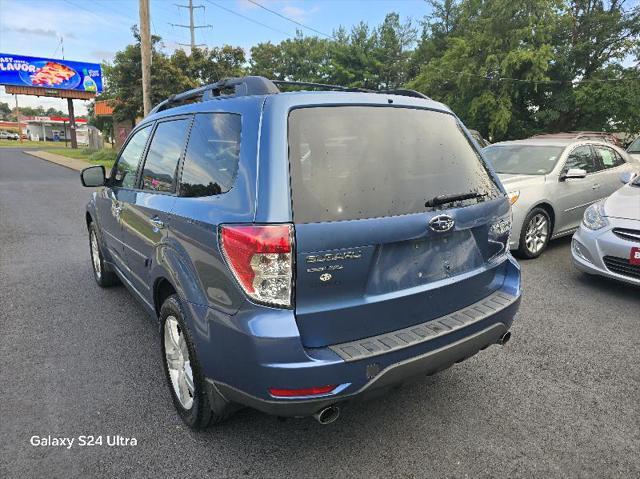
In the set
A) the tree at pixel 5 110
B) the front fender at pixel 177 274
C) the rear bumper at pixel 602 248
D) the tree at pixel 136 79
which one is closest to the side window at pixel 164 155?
the front fender at pixel 177 274

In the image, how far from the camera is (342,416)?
8.95 feet

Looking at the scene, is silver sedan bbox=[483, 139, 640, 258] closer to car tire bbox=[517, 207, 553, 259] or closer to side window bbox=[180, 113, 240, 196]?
car tire bbox=[517, 207, 553, 259]

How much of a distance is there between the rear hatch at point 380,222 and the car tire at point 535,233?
12.4ft

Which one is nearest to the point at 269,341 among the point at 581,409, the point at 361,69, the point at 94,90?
the point at 581,409

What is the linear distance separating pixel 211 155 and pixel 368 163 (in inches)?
32.8

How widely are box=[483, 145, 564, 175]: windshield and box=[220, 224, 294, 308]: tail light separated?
5689mm

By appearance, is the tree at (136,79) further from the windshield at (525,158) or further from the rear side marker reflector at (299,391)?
the rear side marker reflector at (299,391)

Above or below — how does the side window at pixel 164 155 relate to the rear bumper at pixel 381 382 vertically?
above

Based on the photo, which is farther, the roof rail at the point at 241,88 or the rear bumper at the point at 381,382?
the roof rail at the point at 241,88

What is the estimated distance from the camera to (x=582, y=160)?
700cm

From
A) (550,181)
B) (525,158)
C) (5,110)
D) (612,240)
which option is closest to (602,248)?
(612,240)

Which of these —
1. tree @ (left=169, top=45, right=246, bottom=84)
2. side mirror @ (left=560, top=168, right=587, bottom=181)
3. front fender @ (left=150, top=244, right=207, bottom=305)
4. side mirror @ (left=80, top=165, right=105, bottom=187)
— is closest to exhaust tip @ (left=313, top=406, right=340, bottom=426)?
front fender @ (left=150, top=244, right=207, bottom=305)

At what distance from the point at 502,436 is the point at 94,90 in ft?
166

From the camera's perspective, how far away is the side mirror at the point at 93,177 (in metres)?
4.07
